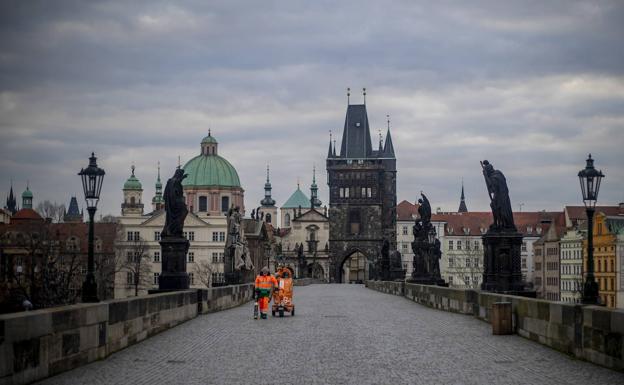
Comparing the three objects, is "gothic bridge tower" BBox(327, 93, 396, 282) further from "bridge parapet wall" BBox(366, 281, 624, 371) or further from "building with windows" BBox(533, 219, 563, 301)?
"bridge parapet wall" BBox(366, 281, 624, 371)

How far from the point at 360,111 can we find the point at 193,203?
2927 cm

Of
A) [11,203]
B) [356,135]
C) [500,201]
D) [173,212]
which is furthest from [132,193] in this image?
[500,201]

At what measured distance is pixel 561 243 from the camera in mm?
A: 118625

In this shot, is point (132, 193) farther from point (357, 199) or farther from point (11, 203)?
point (357, 199)

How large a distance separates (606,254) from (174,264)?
76.0 metres

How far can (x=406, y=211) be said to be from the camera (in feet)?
571

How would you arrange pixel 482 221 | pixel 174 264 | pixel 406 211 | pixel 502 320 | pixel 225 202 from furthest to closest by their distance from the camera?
pixel 406 211 → pixel 482 221 → pixel 225 202 → pixel 174 264 → pixel 502 320

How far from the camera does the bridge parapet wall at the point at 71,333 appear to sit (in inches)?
440

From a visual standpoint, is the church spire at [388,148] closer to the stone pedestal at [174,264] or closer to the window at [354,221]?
the window at [354,221]

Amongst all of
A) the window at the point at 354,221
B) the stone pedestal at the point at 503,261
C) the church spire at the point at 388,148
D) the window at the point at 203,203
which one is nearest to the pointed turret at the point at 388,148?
the church spire at the point at 388,148

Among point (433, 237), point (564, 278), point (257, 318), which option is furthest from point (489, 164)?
point (564, 278)

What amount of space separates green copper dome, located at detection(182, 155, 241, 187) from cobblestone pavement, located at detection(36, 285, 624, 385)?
131025 millimetres

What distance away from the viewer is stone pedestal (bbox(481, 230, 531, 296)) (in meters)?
25.0

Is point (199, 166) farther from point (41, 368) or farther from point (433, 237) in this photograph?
point (41, 368)
